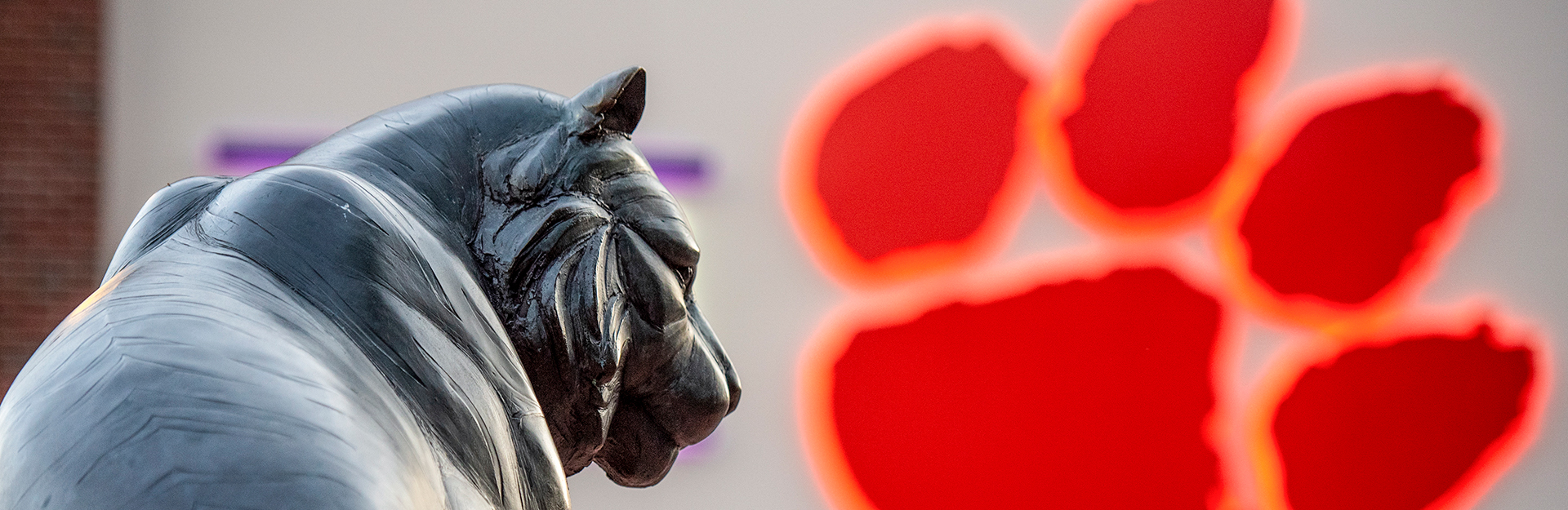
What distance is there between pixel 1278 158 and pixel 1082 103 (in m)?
0.65

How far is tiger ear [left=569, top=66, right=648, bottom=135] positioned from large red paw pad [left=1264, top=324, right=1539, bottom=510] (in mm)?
4188

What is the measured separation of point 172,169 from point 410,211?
163 inches

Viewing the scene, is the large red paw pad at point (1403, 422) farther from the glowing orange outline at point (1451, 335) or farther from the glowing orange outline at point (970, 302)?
the glowing orange outline at point (970, 302)

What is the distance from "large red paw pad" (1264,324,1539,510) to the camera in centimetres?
462

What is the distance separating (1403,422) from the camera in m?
4.67

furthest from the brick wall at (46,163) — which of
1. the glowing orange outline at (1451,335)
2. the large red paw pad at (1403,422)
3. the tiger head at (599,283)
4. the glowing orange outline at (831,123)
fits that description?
the tiger head at (599,283)

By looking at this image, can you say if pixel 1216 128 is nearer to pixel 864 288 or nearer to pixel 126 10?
pixel 864 288

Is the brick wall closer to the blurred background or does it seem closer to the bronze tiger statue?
the blurred background

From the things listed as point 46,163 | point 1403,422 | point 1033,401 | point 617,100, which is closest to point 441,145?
point 617,100

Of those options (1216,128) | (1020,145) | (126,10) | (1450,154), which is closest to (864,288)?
(1020,145)

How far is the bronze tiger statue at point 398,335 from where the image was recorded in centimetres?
44

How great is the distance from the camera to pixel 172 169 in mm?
4438

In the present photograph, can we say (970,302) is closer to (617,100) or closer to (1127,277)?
(1127,277)

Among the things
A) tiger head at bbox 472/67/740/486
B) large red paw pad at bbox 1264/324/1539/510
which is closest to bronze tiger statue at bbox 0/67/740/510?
tiger head at bbox 472/67/740/486
